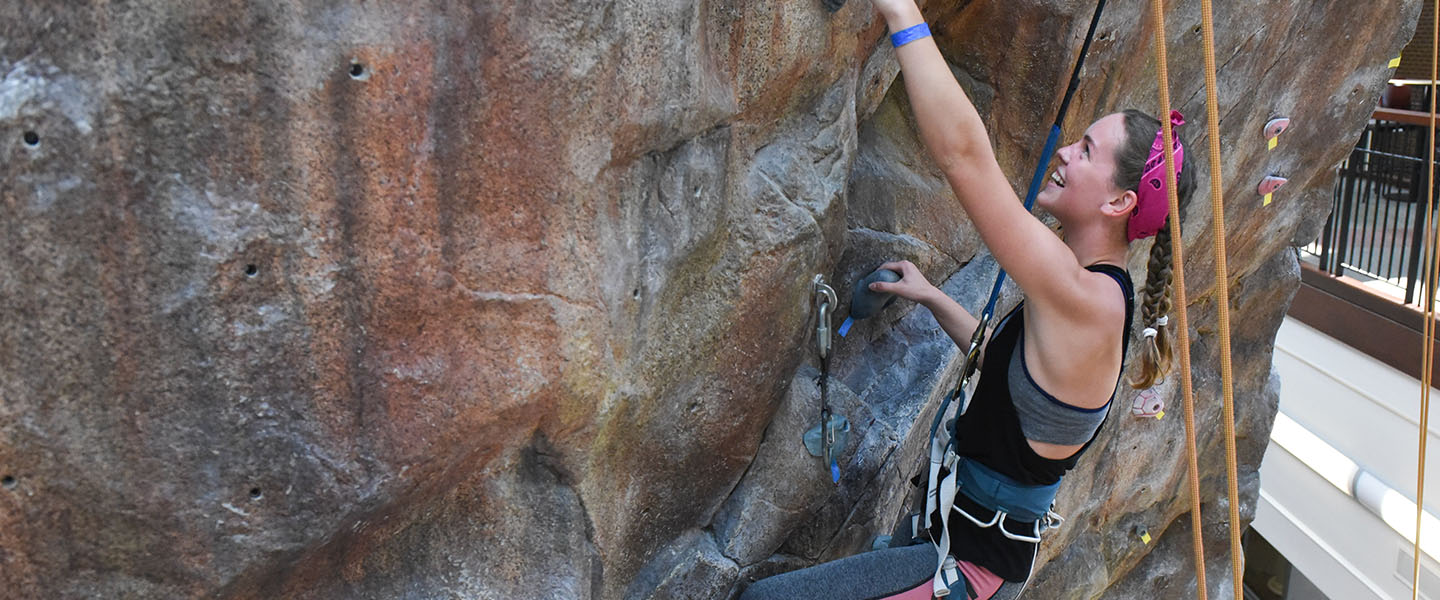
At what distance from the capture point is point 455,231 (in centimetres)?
167

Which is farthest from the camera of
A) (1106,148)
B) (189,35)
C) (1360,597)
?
(1360,597)

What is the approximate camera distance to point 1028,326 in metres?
1.71

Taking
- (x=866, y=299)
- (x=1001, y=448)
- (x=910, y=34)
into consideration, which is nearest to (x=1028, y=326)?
(x=1001, y=448)

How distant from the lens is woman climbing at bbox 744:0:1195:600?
60.9 inches

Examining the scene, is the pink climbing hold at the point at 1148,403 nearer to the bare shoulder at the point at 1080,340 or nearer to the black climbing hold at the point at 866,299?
the black climbing hold at the point at 866,299

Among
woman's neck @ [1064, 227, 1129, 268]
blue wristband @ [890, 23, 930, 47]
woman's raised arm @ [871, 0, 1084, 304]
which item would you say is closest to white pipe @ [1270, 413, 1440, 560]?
woman's neck @ [1064, 227, 1129, 268]

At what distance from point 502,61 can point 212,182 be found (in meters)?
0.44

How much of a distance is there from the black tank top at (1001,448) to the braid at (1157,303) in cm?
11

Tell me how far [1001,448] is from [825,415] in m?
0.64

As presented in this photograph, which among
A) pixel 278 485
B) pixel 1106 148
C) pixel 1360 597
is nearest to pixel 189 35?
pixel 278 485

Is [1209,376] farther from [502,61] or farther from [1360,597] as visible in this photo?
[502,61]

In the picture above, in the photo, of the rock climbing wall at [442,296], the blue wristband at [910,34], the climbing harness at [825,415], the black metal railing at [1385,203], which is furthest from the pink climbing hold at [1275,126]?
the black metal railing at [1385,203]

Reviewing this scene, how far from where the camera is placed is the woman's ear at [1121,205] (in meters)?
1.71

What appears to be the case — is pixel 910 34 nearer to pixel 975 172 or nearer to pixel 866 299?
pixel 975 172
